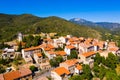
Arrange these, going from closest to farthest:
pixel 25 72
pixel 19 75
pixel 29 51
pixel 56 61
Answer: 1. pixel 19 75
2. pixel 25 72
3. pixel 56 61
4. pixel 29 51

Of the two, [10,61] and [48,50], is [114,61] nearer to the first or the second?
[48,50]

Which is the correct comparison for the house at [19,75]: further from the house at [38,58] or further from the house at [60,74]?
the house at [38,58]

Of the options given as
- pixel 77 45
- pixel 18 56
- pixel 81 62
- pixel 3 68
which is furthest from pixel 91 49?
pixel 3 68

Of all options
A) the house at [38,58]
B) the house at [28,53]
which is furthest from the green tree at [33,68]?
the house at [28,53]

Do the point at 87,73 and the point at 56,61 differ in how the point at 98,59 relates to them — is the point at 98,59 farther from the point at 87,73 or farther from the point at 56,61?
the point at 56,61

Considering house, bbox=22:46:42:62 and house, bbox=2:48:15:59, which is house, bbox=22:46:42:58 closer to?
house, bbox=22:46:42:62

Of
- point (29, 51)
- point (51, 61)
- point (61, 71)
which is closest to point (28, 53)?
point (29, 51)

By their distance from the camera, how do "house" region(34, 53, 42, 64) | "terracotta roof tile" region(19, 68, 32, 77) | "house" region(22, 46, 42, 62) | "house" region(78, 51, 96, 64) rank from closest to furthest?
"terracotta roof tile" region(19, 68, 32, 77)
"house" region(78, 51, 96, 64)
"house" region(34, 53, 42, 64)
"house" region(22, 46, 42, 62)

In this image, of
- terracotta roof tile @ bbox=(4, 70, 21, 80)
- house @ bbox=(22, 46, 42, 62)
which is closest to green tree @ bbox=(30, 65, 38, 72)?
terracotta roof tile @ bbox=(4, 70, 21, 80)
